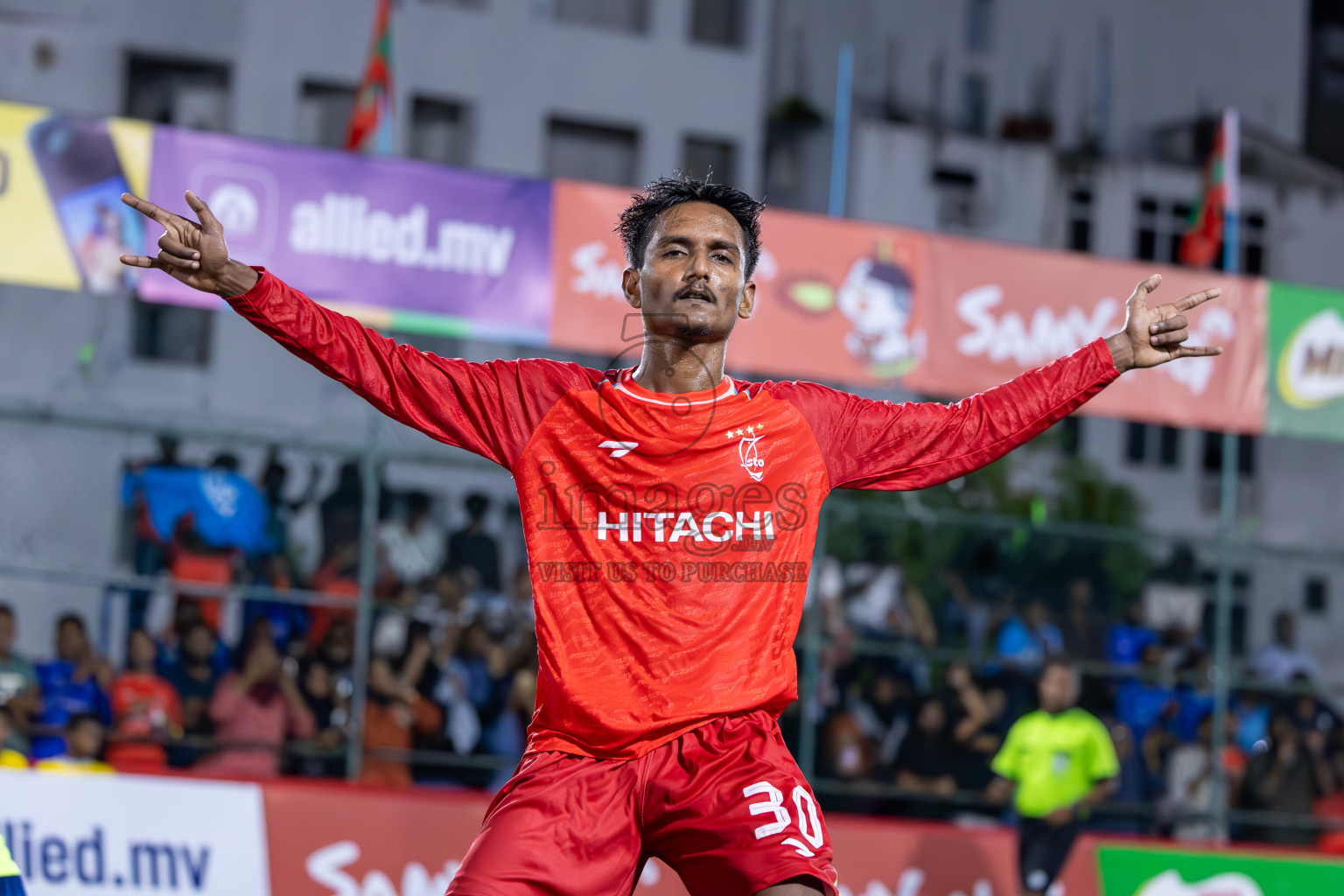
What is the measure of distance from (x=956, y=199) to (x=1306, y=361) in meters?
17.8

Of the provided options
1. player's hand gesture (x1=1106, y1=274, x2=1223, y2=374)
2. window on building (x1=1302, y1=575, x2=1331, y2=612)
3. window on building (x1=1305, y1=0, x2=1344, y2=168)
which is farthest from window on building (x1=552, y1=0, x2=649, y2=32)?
player's hand gesture (x1=1106, y1=274, x2=1223, y2=374)

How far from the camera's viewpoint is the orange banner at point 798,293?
8133mm

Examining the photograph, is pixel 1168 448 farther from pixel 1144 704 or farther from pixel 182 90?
pixel 1144 704

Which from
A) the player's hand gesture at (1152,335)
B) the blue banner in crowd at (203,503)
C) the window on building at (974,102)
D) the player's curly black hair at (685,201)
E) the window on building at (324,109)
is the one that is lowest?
the blue banner in crowd at (203,503)

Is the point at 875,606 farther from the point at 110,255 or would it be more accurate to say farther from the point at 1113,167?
the point at 1113,167

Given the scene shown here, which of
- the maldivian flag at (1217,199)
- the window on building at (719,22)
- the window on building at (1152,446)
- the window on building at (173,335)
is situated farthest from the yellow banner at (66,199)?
the window on building at (1152,446)

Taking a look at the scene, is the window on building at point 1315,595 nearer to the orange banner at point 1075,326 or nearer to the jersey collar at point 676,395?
the orange banner at point 1075,326

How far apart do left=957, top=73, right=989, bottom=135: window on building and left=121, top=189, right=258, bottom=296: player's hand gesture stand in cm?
2725

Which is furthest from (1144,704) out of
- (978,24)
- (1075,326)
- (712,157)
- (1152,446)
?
(978,24)

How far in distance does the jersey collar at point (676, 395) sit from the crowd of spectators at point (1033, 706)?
199 inches

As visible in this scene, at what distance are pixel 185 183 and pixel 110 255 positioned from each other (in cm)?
49

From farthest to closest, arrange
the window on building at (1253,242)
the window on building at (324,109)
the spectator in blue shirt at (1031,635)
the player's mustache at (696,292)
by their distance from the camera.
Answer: the window on building at (1253,242) < the window on building at (324,109) < the spectator in blue shirt at (1031,635) < the player's mustache at (696,292)

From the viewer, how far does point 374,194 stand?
7910mm

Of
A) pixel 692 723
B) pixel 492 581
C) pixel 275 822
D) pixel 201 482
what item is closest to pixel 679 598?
pixel 692 723
